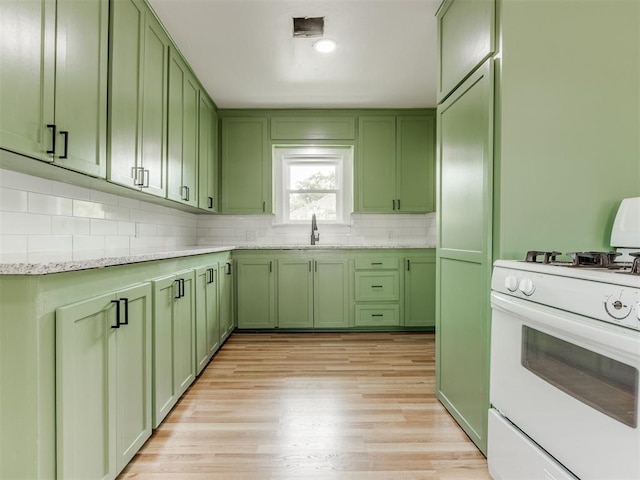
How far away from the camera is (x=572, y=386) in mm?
1026

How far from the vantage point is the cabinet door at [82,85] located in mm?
1325

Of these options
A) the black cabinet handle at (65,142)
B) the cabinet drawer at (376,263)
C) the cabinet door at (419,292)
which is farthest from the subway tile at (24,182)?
the cabinet door at (419,292)

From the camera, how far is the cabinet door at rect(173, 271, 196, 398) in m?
2.00

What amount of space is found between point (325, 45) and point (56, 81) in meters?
1.75

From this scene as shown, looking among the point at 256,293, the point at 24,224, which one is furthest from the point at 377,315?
the point at 24,224

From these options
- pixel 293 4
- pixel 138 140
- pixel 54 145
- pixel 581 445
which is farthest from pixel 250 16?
pixel 581 445

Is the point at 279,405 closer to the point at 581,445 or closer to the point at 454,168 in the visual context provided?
the point at 581,445

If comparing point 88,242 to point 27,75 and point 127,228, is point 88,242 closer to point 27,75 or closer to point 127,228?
point 127,228

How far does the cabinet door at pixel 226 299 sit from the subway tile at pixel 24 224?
1.47 meters

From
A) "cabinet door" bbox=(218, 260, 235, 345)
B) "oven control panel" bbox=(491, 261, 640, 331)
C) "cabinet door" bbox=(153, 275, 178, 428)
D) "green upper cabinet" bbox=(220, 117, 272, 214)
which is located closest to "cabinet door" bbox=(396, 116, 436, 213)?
"green upper cabinet" bbox=(220, 117, 272, 214)

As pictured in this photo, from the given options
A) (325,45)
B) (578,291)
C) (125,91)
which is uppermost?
(325,45)

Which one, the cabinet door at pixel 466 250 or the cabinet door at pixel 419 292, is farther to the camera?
the cabinet door at pixel 419 292

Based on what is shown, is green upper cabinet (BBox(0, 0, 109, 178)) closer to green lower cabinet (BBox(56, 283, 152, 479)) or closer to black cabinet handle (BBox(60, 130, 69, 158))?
black cabinet handle (BBox(60, 130, 69, 158))

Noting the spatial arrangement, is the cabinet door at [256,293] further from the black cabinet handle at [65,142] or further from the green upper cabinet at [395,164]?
the black cabinet handle at [65,142]
